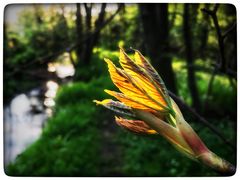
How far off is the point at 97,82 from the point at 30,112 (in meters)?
0.44

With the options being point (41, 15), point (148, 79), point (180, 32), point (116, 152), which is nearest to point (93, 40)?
point (41, 15)

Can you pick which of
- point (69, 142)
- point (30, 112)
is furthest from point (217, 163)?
point (30, 112)

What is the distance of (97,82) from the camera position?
2480 millimetres

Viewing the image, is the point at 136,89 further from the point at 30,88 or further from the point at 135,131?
the point at 30,88

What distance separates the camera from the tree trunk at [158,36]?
206 centimetres

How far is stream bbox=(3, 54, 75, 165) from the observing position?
214 cm

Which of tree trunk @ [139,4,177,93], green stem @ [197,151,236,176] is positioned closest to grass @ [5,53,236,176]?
tree trunk @ [139,4,177,93]

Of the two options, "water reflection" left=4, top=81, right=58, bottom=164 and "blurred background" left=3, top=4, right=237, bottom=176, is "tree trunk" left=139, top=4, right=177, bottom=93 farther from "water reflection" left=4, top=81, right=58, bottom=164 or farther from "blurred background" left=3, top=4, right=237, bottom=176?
"water reflection" left=4, top=81, right=58, bottom=164

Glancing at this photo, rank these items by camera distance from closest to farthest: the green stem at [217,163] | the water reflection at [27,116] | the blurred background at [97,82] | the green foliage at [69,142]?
the green stem at [217,163] → the blurred background at [97,82] → the green foliage at [69,142] → the water reflection at [27,116]

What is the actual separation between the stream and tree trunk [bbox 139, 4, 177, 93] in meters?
0.53

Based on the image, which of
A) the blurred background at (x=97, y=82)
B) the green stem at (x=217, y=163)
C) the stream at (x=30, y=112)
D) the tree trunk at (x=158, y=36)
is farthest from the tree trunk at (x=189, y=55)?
the green stem at (x=217, y=163)

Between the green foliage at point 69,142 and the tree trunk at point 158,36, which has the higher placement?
the tree trunk at point 158,36

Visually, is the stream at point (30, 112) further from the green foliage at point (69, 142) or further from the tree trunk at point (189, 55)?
the tree trunk at point (189, 55)

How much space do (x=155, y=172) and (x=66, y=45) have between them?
2.47 feet
